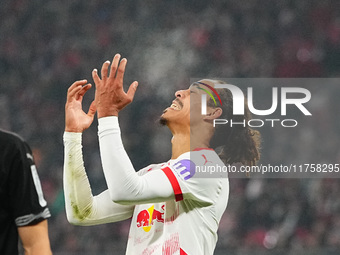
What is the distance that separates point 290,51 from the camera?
5895 millimetres

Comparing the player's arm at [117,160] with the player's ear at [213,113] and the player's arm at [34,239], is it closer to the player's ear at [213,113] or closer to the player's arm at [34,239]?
the player's ear at [213,113]

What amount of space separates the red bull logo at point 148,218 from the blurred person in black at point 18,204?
3.08 feet

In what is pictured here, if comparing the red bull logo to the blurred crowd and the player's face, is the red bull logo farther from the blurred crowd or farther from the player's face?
the blurred crowd

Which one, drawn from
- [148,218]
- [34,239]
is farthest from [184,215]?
[34,239]

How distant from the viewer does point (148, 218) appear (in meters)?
2.41

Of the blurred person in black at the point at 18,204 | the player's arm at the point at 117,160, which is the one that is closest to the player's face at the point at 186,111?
the player's arm at the point at 117,160

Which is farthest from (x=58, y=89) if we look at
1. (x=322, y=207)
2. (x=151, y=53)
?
(x=322, y=207)

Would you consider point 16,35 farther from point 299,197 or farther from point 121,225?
point 299,197

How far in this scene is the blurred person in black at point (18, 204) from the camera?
4.80ft

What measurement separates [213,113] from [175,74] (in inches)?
129

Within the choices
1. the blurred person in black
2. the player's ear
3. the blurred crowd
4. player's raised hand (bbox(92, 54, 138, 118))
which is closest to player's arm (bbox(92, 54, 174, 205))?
player's raised hand (bbox(92, 54, 138, 118))

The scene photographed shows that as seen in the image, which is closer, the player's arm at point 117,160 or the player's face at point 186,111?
the player's arm at point 117,160

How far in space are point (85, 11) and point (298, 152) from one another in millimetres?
2695

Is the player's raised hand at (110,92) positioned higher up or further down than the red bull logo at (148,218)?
higher up
